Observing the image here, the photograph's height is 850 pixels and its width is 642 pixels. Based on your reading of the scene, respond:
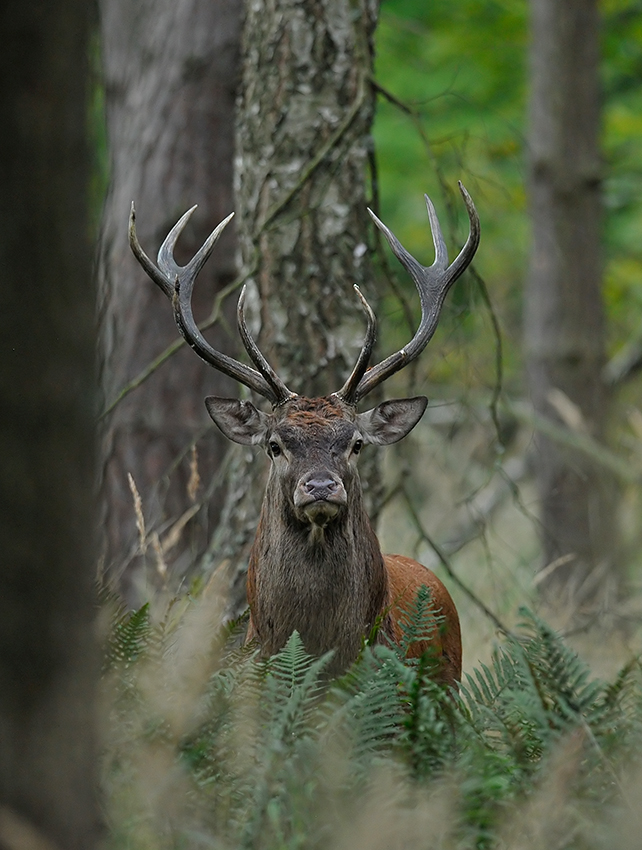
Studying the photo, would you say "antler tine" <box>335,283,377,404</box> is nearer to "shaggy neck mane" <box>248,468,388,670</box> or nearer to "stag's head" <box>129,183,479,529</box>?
"stag's head" <box>129,183,479,529</box>

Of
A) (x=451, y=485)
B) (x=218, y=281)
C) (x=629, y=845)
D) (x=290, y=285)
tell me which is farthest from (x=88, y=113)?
(x=451, y=485)

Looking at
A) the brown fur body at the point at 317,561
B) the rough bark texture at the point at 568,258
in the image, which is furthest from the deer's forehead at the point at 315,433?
the rough bark texture at the point at 568,258

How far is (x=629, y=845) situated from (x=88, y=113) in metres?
1.89

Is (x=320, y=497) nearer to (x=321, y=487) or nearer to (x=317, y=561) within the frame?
(x=321, y=487)

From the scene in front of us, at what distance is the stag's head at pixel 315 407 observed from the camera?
4.61 meters

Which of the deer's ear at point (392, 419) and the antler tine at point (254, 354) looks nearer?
the antler tine at point (254, 354)

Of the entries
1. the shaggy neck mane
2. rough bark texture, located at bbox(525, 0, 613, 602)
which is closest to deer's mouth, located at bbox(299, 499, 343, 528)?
the shaggy neck mane

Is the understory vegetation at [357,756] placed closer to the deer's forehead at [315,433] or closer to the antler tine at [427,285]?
the deer's forehead at [315,433]

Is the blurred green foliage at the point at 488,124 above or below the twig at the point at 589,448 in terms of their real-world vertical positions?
above

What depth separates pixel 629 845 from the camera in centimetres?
240

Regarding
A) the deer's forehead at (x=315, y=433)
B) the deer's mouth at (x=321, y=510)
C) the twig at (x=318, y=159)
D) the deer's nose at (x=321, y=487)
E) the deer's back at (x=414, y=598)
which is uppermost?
the twig at (x=318, y=159)

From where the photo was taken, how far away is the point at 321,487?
445 cm

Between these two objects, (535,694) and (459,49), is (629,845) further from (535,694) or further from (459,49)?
(459,49)

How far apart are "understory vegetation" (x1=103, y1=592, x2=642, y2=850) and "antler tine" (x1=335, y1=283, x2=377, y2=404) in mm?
1271
